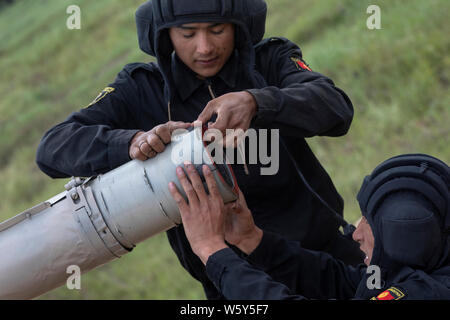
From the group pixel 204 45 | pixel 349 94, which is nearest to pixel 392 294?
pixel 204 45

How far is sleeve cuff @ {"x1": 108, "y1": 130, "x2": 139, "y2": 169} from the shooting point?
231 centimetres

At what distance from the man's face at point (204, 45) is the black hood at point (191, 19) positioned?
41 millimetres

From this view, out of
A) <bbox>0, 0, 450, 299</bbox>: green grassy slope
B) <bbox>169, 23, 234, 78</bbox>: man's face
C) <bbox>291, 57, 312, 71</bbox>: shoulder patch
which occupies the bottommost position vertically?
<bbox>0, 0, 450, 299</bbox>: green grassy slope

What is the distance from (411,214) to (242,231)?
78cm

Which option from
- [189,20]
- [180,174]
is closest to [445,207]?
[180,174]

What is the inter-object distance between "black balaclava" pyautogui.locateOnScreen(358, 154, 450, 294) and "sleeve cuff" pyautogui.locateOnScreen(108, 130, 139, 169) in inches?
35.5

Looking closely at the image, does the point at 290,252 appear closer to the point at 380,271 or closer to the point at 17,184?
the point at 380,271

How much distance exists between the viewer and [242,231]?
2580 mm

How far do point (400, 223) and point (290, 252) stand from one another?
67cm
